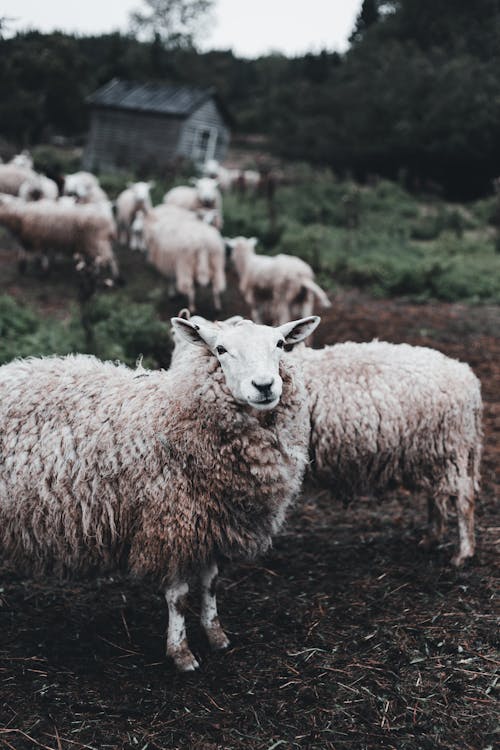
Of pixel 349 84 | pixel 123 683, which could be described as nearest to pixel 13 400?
pixel 123 683

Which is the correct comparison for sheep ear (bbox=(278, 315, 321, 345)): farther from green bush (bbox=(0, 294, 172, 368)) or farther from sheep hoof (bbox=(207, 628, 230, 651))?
green bush (bbox=(0, 294, 172, 368))

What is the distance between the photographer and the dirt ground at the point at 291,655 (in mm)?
3016

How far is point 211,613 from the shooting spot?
3.71 m

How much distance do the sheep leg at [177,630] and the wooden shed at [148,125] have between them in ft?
89.5

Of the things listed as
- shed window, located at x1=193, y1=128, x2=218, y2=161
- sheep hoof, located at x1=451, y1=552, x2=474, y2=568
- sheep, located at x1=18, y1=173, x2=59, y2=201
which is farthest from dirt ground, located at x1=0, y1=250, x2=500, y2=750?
shed window, located at x1=193, y1=128, x2=218, y2=161

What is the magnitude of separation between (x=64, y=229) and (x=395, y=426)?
911cm

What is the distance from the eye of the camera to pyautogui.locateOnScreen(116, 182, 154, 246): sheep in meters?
13.8

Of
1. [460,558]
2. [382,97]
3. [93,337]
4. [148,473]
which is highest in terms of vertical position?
[382,97]

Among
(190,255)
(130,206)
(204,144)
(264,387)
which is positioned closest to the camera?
(264,387)

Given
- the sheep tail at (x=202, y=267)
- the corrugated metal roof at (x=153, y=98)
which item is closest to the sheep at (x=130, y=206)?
the sheep tail at (x=202, y=267)

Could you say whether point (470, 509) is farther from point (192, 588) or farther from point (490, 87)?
point (490, 87)

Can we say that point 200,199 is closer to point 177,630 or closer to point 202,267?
point 202,267

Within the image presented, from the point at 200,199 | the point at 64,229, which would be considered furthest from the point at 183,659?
the point at 200,199

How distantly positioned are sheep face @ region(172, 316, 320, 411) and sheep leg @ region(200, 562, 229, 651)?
1041 mm
